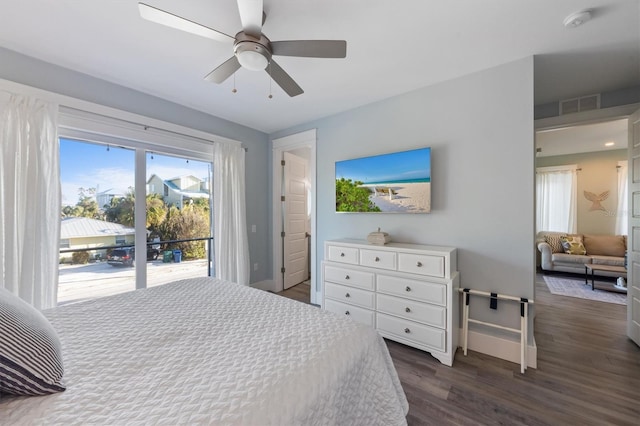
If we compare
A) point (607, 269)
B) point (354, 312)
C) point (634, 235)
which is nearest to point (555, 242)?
point (607, 269)

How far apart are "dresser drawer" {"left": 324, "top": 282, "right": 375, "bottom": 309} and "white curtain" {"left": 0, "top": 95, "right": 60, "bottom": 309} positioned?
2.49m

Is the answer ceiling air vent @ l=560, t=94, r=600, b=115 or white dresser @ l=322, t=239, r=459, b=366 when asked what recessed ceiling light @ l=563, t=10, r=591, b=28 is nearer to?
ceiling air vent @ l=560, t=94, r=600, b=115

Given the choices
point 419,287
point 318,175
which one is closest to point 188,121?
point 318,175

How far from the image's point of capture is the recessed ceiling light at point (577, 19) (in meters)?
1.58

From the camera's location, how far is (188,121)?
3045 millimetres

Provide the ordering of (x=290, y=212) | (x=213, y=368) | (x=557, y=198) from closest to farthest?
(x=213, y=368) < (x=290, y=212) < (x=557, y=198)

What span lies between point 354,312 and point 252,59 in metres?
2.43

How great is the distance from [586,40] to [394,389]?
2863 mm

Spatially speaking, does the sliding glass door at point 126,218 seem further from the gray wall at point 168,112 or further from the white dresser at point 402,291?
the white dresser at point 402,291

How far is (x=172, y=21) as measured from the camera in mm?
1316

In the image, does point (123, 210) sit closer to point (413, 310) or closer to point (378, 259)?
point (378, 259)

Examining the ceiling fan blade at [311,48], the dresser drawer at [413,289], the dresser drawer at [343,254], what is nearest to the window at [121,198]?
the dresser drawer at [343,254]

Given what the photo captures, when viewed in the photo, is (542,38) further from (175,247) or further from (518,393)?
(175,247)

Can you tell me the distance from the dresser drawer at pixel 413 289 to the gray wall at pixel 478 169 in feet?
1.55
